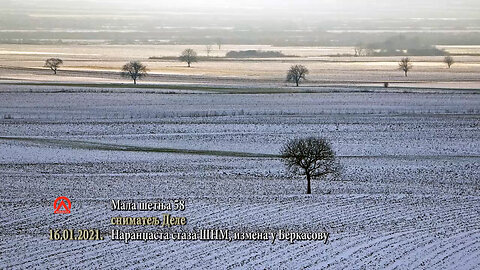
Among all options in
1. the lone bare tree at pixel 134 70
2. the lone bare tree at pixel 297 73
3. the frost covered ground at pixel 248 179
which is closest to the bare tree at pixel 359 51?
the lone bare tree at pixel 297 73

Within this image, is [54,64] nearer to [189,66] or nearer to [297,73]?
[189,66]

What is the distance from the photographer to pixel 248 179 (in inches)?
1353

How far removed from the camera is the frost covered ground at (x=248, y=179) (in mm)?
23094

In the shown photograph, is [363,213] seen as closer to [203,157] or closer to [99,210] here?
[99,210]

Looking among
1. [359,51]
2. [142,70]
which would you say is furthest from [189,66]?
[359,51]

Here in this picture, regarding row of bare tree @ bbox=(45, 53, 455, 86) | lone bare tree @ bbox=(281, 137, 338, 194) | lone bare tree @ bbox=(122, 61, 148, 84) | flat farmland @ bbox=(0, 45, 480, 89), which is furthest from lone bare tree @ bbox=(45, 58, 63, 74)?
lone bare tree @ bbox=(281, 137, 338, 194)

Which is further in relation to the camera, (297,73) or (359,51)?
(359,51)

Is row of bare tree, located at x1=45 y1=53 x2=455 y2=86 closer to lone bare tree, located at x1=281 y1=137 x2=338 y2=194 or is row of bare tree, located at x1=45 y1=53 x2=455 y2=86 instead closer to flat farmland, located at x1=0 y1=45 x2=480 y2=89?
flat farmland, located at x1=0 y1=45 x2=480 y2=89

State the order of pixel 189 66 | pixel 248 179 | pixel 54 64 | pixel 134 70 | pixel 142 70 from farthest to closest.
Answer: pixel 189 66 → pixel 54 64 → pixel 134 70 → pixel 142 70 → pixel 248 179

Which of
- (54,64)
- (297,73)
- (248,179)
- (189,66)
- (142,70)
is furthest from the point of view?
(189,66)

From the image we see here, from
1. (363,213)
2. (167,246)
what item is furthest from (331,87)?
(167,246)

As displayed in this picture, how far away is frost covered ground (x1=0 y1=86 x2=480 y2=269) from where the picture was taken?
75.8 feet

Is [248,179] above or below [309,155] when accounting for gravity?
below

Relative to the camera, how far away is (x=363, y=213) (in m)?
27.9
